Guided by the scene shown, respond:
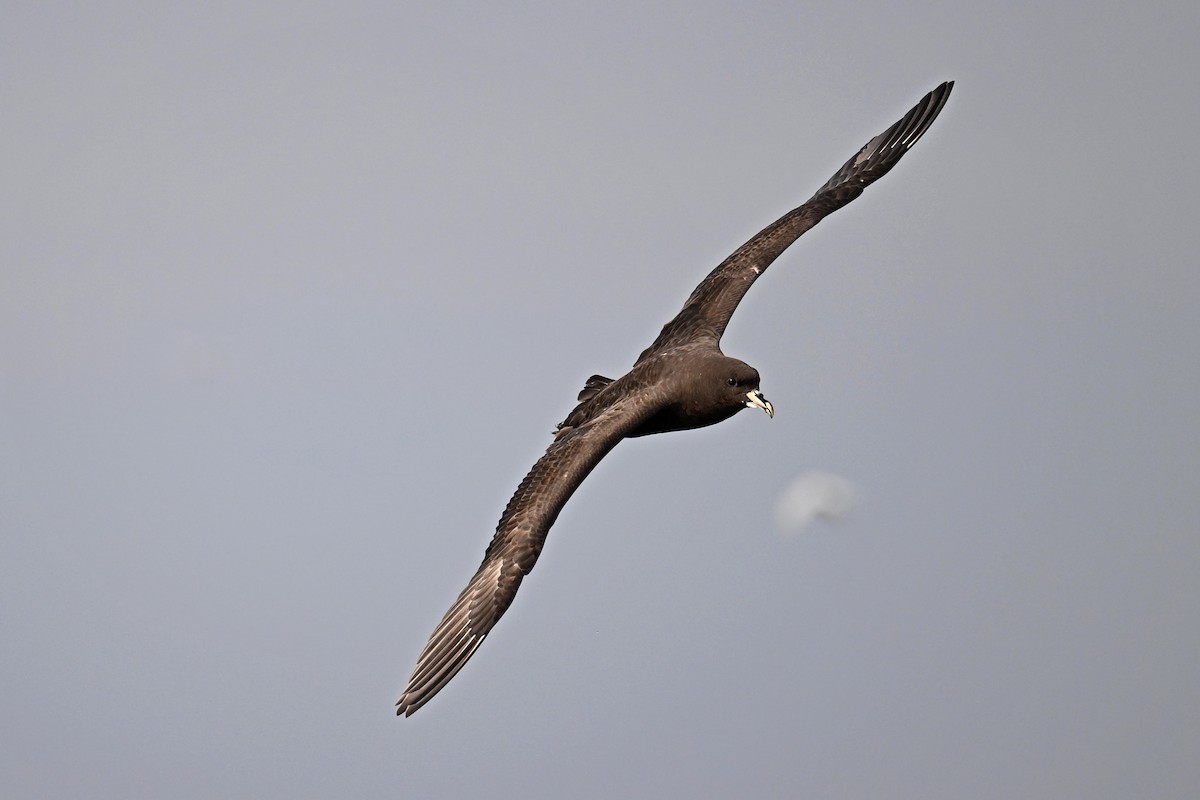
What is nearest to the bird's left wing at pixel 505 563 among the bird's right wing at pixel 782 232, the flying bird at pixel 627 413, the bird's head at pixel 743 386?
the flying bird at pixel 627 413

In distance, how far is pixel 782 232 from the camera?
23.9m

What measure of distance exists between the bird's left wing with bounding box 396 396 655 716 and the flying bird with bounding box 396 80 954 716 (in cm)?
1

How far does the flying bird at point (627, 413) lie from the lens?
732 inches

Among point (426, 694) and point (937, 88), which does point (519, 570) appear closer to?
point (426, 694)

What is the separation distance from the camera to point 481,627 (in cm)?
1861

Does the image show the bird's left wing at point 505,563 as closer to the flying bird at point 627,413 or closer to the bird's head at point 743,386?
the flying bird at point 627,413

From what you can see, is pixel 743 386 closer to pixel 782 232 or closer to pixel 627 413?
pixel 627 413

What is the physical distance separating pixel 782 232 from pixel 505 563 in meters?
7.99

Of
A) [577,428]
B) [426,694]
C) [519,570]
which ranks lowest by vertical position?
[426,694]

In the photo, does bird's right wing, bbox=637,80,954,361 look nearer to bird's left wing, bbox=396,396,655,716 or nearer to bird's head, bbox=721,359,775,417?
bird's head, bbox=721,359,775,417

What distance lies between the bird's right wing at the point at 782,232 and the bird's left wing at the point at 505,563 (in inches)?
143

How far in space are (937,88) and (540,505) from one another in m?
11.4

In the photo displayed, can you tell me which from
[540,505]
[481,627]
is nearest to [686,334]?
[540,505]

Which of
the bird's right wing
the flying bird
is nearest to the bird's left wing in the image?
the flying bird
